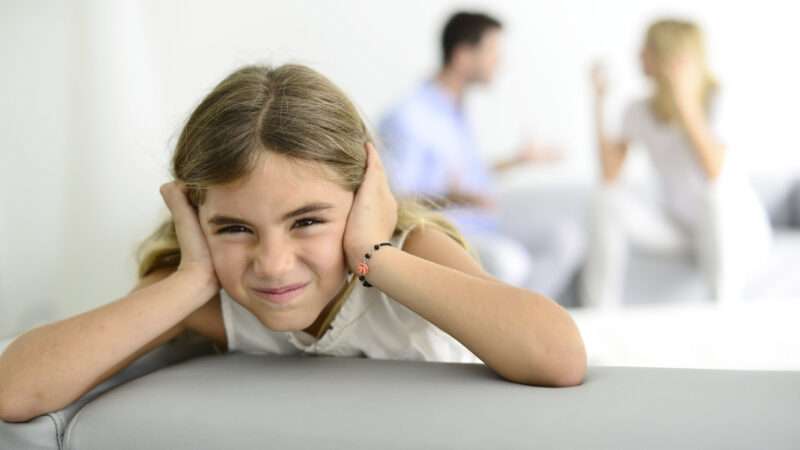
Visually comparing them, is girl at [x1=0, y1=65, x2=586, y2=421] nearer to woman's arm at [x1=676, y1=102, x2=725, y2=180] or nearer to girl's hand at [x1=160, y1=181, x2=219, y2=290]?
girl's hand at [x1=160, y1=181, x2=219, y2=290]

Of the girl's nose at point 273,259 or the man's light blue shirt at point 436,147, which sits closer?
the girl's nose at point 273,259

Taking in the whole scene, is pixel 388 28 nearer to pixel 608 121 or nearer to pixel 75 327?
pixel 608 121

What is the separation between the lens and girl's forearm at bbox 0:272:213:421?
3.83 feet

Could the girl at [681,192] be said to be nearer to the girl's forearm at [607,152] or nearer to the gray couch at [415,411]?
the girl's forearm at [607,152]

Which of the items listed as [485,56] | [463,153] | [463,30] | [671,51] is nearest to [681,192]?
[671,51]

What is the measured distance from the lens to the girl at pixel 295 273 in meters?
1.17

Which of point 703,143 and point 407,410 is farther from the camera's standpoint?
point 703,143

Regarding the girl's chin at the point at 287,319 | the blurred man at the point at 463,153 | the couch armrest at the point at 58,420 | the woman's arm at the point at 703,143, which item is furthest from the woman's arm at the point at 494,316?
the woman's arm at the point at 703,143

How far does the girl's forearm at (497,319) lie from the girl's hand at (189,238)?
26 centimetres

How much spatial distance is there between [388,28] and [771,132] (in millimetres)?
2090

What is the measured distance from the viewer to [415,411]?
3.31ft

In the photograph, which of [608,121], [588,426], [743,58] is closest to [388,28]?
[608,121]

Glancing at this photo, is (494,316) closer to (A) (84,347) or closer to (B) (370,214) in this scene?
(B) (370,214)

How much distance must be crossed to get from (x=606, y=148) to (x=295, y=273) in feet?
8.63
